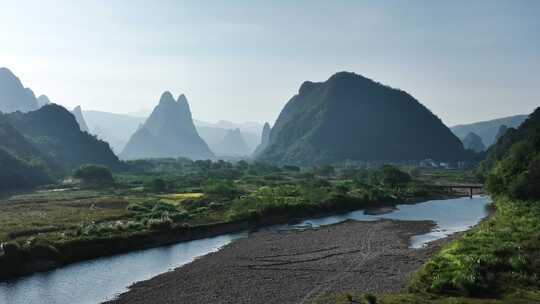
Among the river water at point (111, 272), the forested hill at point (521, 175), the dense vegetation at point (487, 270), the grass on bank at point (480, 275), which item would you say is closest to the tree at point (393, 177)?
the forested hill at point (521, 175)

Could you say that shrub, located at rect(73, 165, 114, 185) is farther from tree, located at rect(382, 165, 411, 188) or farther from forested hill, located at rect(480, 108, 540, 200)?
forested hill, located at rect(480, 108, 540, 200)

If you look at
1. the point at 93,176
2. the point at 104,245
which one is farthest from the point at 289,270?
the point at 93,176

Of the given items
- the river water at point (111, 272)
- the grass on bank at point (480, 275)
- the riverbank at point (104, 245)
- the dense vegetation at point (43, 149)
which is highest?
the dense vegetation at point (43, 149)

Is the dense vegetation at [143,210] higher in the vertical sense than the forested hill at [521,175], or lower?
lower

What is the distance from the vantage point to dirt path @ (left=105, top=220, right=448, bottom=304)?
2953 cm

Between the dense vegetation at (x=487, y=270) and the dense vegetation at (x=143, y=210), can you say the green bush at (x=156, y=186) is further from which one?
the dense vegetation at (x=487, y=270)

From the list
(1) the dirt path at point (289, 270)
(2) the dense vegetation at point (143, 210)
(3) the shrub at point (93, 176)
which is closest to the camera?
(1) the dirt path at point (289, 270)

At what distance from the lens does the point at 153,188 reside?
289 feet

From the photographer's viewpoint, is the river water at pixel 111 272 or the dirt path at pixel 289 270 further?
the river water at pixel 111 272

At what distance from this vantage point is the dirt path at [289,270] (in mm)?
29531

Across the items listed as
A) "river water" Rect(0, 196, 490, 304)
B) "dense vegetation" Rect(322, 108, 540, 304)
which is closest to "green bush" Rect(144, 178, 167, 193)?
"river water" Rect(0, 196, 490, 304)

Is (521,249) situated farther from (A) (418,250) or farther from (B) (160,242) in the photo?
(B) (160,242)

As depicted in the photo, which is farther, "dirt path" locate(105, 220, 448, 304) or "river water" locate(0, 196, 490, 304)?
"river water" locate(0, 196, 490, 304)

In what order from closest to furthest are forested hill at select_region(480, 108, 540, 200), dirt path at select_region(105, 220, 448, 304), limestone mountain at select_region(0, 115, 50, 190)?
dirt path at select_region(105, 220, 448, 304), forested hill at select_region(480, 108, 540, 200), limestone mountain at select_region(0, 115, 50, 190)
